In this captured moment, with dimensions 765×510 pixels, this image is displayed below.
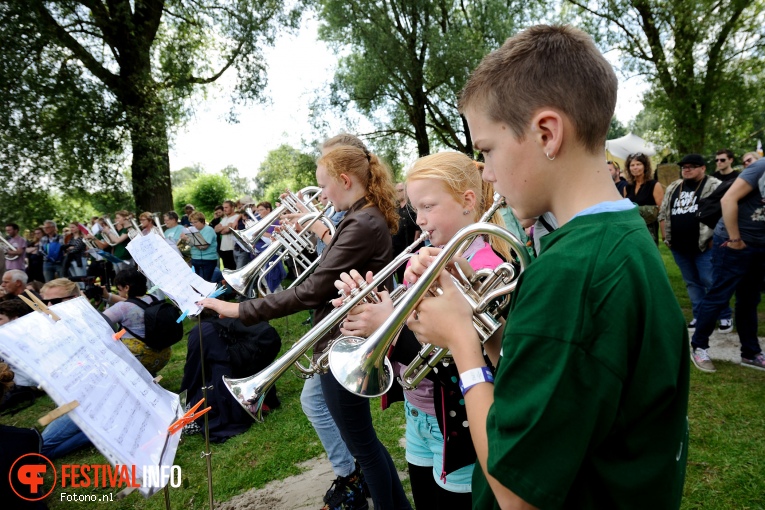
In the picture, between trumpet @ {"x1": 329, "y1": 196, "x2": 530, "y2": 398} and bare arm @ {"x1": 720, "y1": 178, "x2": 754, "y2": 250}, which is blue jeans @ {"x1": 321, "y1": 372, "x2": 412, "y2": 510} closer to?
trumpet @ {"x1": 329, "y1": 196, "x2": 530, "y2": 398}

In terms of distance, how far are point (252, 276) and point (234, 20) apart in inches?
444

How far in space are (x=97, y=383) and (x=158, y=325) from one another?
3795mm

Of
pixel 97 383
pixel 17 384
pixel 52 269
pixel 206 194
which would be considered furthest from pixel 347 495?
pixel 206 194

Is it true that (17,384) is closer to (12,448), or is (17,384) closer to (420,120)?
(12,448)

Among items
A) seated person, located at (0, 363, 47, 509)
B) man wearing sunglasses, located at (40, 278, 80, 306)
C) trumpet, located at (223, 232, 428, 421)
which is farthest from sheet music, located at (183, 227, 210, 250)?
trumpet, located at (223, 232, 428, 421)

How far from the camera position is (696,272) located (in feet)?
17.3

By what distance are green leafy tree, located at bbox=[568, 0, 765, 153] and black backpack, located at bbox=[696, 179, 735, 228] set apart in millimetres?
8249

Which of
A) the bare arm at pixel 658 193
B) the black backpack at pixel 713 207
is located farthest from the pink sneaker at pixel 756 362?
the bare arm at pixel 658 193

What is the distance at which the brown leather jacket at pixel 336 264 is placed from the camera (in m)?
2.38

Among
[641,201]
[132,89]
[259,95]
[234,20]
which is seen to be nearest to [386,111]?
[259,95]

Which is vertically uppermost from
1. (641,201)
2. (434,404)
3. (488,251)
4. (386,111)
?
(386,111)

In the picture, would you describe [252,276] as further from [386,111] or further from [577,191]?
[386,111]

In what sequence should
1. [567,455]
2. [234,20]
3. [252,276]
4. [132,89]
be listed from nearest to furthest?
[567,455] < [252,276] < [132,89] < [234,20]

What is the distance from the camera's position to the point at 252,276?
3410 millimetres
